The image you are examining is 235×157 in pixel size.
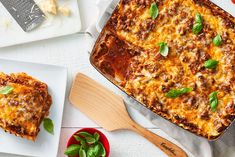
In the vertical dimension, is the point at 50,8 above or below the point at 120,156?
above

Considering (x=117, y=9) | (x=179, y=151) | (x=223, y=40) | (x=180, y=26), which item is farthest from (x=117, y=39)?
(x=179, y=151)

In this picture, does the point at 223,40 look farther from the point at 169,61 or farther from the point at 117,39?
the point at 117,39

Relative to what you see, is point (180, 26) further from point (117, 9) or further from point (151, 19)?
point (117, 9)

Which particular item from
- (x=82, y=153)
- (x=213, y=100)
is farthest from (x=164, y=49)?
(x=82, y=153)

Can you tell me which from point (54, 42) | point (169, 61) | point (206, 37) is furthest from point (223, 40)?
point (54, 42)

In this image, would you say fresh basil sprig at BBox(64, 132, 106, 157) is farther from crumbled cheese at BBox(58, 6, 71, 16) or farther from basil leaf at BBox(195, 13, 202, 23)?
basil leaf at BBox(195, 13, 202, 23)

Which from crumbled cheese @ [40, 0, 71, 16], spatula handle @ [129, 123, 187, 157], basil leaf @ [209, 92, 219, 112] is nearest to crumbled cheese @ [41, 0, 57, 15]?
crumbled cheese @ [40, 0, 71, 16]

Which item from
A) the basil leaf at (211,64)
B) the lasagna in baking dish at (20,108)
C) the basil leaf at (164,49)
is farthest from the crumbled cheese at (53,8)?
the basil leaf at (211,64)

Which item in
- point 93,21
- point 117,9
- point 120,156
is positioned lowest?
point 120,156

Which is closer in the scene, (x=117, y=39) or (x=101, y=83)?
(x=117, y=39)
